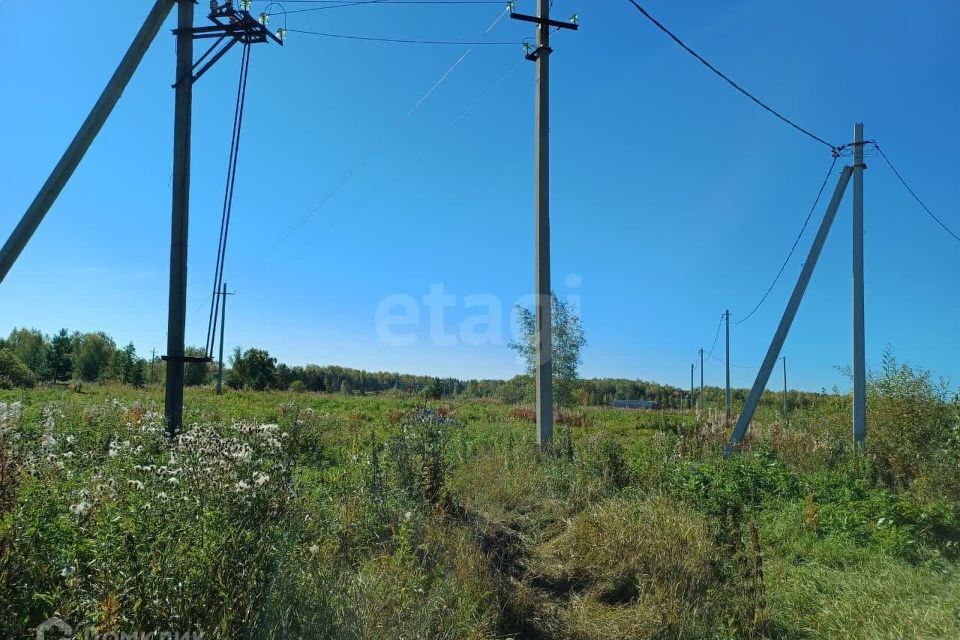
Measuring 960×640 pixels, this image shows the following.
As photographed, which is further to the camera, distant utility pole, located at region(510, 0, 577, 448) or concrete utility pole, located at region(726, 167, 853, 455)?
concrete utility pole, located at region(726, 167, 853, 455)

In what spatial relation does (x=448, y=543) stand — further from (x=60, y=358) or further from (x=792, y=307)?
(x=60, y=358)

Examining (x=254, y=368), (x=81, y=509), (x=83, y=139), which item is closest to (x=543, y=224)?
(x=83, y=139)

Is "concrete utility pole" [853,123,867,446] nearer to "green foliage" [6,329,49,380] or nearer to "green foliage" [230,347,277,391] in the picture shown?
"green foliage" [230,347,277,391]

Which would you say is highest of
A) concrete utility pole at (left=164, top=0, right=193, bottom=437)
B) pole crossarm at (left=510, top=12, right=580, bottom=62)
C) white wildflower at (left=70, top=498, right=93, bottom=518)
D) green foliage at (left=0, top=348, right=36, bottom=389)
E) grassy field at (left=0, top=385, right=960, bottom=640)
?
pole crossarm at (left=510, top=12, right=580, bottom=62)

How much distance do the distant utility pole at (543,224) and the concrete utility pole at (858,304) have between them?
587 cm

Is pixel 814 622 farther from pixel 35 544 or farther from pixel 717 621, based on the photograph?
pixel 35 544

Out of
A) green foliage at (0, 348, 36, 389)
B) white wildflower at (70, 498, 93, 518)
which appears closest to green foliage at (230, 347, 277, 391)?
green foliage at (0, 348, 36, 389)

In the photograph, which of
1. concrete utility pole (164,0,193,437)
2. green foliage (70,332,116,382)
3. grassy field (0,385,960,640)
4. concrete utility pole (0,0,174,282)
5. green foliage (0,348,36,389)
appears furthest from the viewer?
green foliage (70,332,116,382)

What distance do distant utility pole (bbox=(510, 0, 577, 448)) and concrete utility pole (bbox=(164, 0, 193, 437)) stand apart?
469 centimetres

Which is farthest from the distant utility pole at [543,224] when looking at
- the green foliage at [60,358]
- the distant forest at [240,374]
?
the green foliage at [60,358]

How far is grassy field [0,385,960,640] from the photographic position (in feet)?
8.25

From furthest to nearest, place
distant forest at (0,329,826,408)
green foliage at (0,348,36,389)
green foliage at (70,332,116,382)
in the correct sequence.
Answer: green foliage at (70,332,116,382) → distant forest at (0,329,826,408) → green foliage at (0,348,36,389)

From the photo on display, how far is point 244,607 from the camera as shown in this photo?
256 centimetres

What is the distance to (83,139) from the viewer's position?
5.49 meters
